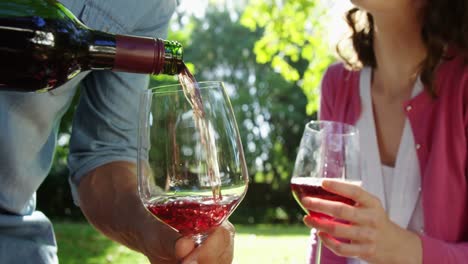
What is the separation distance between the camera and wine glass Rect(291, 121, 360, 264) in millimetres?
1932

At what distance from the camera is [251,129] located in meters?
23.9

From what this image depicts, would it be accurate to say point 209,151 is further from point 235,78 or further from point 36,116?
point 235,78

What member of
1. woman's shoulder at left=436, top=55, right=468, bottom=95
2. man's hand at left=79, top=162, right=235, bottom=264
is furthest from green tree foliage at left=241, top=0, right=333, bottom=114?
man's hand at left=79, top=162, right=235, bottom=264

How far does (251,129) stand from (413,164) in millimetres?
21476

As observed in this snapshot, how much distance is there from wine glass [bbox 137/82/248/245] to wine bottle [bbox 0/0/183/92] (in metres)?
0.08

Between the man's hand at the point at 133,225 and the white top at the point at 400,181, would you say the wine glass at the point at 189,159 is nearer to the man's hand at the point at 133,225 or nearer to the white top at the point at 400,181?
the man's hand at the point at 133,225

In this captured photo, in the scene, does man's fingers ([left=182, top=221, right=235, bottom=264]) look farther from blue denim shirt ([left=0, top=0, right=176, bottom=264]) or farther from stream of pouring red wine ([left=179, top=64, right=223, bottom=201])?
blue denim shirt ([left=0, top=0, right=176, bottom=264])

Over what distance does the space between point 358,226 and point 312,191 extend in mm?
179

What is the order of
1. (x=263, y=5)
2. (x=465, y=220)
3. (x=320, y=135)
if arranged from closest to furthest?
(x=320, y=135), (x=465, y=220), (x=263, y=5)

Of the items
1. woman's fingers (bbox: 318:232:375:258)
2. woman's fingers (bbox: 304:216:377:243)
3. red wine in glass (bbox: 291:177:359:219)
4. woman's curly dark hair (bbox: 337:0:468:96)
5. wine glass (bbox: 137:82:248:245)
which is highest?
woman's curly dark hair (bbox: 337:0:468:96)

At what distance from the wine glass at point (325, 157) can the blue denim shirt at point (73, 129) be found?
584 millimetres

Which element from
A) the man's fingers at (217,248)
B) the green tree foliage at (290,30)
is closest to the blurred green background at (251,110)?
the green tree foliage at (290,30)

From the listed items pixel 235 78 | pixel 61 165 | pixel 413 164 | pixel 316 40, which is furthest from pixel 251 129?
pixel 413 164

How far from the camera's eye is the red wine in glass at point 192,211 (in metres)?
1.12
